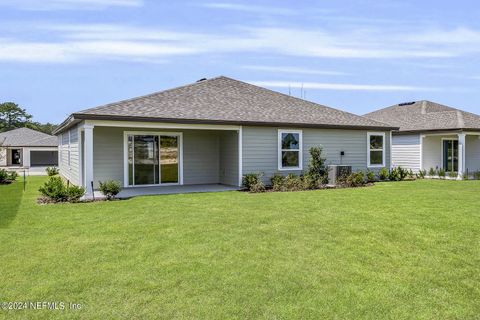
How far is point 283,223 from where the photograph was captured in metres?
7.39

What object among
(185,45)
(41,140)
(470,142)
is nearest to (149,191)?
(185,45)

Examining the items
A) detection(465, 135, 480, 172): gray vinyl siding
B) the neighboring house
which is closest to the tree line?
the neighboring house

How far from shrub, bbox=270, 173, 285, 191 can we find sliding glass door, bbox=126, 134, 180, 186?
4.01 m

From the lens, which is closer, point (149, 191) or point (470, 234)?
point (470, 234)

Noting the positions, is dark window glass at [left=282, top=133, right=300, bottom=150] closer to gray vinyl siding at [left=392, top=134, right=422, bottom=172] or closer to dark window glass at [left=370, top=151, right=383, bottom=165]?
dark window glass at [left=370, top=151, right=383, bottom=165]

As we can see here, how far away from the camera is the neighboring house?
37600 mm

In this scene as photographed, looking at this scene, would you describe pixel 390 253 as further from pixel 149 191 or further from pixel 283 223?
pixel 149 191

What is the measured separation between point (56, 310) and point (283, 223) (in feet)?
15.1

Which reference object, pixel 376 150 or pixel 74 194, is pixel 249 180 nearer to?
pixel 74 194

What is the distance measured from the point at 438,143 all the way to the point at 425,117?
1961 millimetres

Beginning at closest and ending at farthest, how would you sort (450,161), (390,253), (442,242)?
(390,253) → (442,242) → (450,161)

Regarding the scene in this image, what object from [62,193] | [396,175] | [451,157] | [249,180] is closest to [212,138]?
[249,180]

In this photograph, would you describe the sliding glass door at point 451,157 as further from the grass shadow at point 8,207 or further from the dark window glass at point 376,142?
the grass shadow at point 8,207

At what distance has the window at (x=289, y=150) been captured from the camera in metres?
15.1
